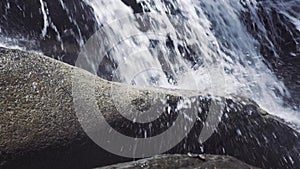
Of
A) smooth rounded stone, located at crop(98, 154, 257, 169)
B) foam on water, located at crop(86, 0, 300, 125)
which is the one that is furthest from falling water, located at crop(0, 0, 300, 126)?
smooth rounded stone, located at crop(98, 154, 257, 169)

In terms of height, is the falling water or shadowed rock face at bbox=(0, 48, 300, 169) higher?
shadowed rock face at bbox=(0, 48, 300, 169)

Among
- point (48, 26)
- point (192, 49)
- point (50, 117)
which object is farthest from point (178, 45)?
point (50, 117)

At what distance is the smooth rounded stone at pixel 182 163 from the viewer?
3.20m

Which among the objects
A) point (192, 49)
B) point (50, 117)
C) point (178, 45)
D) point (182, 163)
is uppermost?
point (50, 117)

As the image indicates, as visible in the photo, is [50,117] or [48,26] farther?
[48,26]

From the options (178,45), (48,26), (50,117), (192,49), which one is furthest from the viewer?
(192,49)

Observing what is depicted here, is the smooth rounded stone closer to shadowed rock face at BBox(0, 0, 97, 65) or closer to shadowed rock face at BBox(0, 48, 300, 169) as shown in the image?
shadowed rock face at BBox(0, 48, 300, 169)

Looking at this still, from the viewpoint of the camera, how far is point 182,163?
3.25 m

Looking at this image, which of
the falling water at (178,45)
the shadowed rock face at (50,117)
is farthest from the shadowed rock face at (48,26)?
the shadowed rock face at (50,117)

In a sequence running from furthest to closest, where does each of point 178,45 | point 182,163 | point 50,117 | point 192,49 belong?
point 192,49 → point 178,45 → point 182,163 → point 50,117

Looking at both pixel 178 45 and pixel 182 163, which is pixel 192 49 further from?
pixel 182 163

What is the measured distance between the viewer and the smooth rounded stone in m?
3.20

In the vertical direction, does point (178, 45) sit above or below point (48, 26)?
below

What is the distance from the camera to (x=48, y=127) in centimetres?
313
